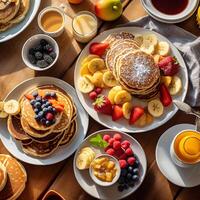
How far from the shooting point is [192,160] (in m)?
2.06

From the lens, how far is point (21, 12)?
7.58ft

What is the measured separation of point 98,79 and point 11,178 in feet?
1.70

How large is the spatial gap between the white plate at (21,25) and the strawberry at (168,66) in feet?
1.88

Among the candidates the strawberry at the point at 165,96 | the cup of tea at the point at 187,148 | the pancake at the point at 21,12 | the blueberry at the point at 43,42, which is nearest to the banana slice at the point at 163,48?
the strawberry at the point at 165,96

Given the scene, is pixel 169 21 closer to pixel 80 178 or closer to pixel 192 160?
pixel 192 160

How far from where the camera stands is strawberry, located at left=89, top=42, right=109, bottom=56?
7.32ft

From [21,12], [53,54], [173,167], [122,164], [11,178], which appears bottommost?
[173,167]

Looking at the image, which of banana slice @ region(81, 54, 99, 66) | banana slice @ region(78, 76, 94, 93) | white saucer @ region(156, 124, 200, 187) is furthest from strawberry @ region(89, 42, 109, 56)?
white saucer @ region(156, 124, 200, 187)

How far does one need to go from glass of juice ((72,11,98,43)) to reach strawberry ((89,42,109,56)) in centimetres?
5

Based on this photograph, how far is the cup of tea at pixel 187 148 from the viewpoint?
2.05m

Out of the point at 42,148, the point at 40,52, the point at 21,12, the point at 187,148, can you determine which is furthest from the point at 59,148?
the point at 21,12

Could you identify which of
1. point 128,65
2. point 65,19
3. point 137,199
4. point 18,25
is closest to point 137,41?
point 128,65

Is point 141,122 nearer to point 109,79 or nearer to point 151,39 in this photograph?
point 109,79

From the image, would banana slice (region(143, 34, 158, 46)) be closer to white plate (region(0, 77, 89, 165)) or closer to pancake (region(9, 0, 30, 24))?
white plate (region(0, 77, 89, 165))
